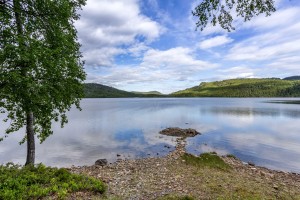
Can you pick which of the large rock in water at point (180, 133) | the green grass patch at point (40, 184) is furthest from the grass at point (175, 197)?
the large rock in water at point (180, 133)

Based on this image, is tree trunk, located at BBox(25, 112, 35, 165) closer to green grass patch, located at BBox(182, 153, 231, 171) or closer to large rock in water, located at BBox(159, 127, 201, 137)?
green grass patch, located at BBox(182, 153, 231, 171)

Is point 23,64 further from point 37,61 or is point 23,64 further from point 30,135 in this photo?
point 30,135

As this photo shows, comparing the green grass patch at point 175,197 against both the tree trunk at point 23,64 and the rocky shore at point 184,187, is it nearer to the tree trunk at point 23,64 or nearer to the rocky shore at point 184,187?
the rocky shore at point 184,187

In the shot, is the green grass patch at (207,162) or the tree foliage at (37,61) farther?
the green grass patch at (207,162)

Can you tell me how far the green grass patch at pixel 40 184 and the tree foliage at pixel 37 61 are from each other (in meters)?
3.48

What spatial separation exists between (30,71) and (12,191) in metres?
6.58

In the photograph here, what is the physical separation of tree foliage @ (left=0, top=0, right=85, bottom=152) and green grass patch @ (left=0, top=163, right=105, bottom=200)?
11.4 feet

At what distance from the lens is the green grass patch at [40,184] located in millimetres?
9509

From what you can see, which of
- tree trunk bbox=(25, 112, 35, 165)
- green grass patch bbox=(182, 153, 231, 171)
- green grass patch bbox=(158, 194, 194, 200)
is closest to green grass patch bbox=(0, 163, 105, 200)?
tree trunk bbox=(25, 112, 35, 165)

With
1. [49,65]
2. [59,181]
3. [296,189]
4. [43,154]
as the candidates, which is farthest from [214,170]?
[43,154]

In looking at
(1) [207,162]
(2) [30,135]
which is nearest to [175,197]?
(1) [207,162]

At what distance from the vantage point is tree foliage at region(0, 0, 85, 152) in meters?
10.9

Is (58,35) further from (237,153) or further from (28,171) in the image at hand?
(237,153)

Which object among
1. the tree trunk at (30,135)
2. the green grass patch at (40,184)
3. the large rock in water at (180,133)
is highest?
the tree trunk at (30,135)
